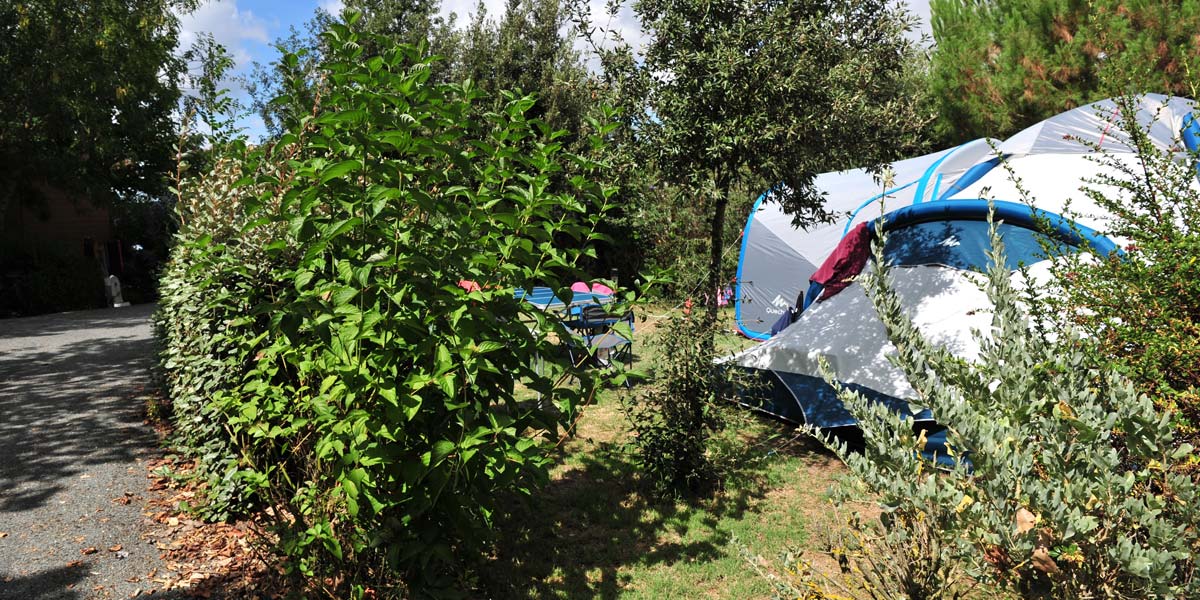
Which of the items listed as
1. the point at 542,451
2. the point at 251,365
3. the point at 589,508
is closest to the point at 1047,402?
the point at 542,451

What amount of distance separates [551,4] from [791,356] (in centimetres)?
1426

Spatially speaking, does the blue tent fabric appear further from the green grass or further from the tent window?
the tent window

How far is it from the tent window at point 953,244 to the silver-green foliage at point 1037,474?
3.74 meters

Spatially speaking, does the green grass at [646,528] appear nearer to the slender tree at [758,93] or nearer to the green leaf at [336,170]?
the slender tree at [758,93]

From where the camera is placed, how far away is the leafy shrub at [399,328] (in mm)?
2662

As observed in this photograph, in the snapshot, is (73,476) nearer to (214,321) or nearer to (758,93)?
(214,321)

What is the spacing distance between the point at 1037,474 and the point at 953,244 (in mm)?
4161

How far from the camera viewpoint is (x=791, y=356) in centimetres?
599

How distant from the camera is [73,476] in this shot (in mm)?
5109

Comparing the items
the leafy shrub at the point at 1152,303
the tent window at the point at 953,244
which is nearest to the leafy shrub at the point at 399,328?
A: the leafy shrub at the point at 1152,303

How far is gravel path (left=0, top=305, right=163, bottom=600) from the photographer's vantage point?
3.83m

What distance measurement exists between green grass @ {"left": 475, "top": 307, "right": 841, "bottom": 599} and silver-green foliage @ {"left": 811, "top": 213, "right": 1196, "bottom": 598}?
4.71ft

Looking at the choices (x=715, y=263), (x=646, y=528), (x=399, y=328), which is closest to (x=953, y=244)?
(x=715, y=263)

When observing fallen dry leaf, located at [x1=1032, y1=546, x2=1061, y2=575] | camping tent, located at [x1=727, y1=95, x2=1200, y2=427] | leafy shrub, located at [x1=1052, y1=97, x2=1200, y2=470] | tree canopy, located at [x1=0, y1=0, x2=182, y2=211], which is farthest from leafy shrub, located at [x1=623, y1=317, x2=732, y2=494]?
tree canopy, located at [x1=0, y1=0, x2=182, y2=211]
